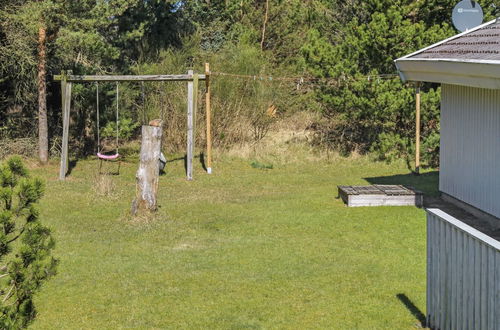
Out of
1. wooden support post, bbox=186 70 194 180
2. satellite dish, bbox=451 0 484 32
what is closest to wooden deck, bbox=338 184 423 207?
satellite dish, bbox=451 0 484 32

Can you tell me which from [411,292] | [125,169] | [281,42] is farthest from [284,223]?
[281,42]

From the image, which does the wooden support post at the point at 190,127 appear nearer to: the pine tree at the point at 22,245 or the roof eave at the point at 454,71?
the roof eave at the point at 454,71

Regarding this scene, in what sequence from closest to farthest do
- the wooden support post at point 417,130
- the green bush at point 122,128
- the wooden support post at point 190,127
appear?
the wooden support post at point 190,127 < the wooden support post at point 417,130 < the green bush at point 122,128

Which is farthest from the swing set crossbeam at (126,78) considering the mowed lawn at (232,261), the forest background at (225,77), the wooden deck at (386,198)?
the wooden deck at (386,198)

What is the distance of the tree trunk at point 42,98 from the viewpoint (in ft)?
53.7

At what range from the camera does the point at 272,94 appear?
19.5 metres

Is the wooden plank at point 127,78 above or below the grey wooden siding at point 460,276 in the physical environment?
above

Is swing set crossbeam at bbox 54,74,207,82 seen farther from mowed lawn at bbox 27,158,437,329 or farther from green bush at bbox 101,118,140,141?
green bush at bbox 101,118,140,141

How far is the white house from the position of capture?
191 inches

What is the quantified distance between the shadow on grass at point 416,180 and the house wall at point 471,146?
164cm

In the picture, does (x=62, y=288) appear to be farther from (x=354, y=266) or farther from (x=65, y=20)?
(x=65, y=20)

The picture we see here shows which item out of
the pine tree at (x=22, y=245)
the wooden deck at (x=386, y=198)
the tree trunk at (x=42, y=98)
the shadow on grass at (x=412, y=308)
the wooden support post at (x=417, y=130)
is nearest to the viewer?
the pine tree at (x=22, y=245)

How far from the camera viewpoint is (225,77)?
18453 mm

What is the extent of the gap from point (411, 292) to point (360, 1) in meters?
12.3
